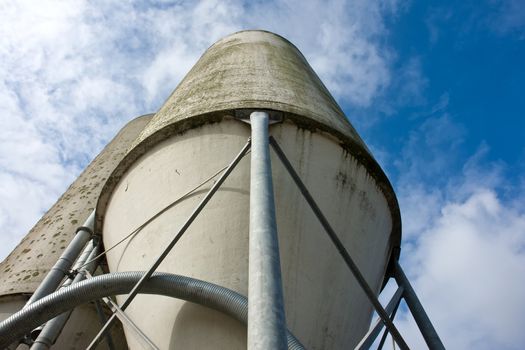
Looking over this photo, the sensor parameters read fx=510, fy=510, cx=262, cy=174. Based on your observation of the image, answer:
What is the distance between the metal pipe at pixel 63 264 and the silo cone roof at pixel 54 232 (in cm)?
206

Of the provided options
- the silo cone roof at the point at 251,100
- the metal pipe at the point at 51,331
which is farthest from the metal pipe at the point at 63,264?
the silo cone roof at the point at 251,100

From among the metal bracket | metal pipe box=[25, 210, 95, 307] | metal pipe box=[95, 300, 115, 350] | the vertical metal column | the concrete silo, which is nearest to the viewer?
the vertical metal column

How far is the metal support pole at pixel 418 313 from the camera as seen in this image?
5204mm

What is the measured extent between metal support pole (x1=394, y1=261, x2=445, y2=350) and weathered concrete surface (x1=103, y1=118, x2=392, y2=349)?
0.45m

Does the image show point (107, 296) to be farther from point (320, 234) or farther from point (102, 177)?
point (102, 177)

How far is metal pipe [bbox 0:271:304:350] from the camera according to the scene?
414 centimetres

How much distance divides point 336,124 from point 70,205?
6.52 meters

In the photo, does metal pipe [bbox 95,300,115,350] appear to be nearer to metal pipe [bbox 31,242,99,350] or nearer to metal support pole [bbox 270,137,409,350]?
metal pipe [bbox 31,242,99,350]

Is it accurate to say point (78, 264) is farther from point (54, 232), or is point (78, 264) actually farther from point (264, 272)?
point (264, 272)

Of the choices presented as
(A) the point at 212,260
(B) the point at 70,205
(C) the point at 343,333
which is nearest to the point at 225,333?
(A) the point at 212,260

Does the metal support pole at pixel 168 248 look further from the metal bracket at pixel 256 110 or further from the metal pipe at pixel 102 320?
the metal pipe at pixel 102 320

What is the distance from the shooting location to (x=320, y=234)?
15.8 feet

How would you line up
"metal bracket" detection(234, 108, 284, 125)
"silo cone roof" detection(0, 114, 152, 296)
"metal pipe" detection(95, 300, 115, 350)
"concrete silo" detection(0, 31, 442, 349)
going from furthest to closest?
"silo cone roof" detection(0, 114, 152, 296) → "metal pipe" detection(95, 300, 115, 350) → "metal bracket" detection(234, 108, 284, 125) → "concrete silo" detection(0, 31, 442, 349)

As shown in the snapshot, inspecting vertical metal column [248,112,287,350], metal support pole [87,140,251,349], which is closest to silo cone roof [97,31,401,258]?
metal support pole [87,140,251,349]
